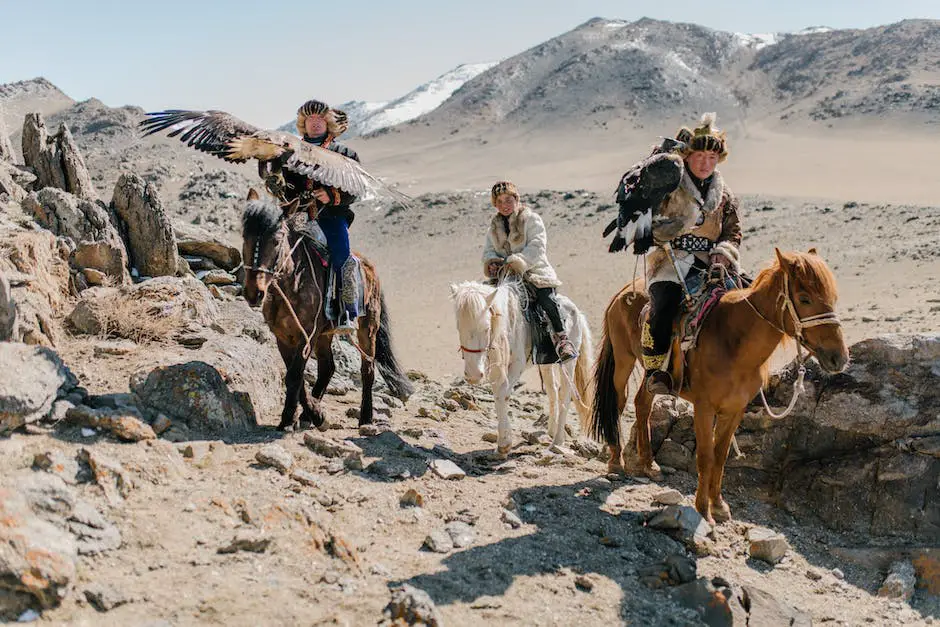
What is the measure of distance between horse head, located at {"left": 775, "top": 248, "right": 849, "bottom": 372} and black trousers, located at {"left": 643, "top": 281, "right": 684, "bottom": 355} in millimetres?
1013

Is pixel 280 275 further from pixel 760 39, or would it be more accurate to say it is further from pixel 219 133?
pixel 760 39

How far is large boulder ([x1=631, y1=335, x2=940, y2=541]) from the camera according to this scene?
18.1ft

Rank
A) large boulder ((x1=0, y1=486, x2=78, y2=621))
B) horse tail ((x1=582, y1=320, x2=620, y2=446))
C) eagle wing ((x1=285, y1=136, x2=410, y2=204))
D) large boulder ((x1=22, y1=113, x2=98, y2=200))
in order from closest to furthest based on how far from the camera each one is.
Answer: large boulder ((x1=0, y1=486, x2=78, y2=621))
eagle wing ((x1=285, y1=136, x2=410, y2=204))
horse tail ((x1=582, y1=320, x2=620, y2=446))
large boulder ((x1=22, y1=113, x2=98, y2=200))

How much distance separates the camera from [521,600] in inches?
158

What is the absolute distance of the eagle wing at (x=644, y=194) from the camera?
192 inches

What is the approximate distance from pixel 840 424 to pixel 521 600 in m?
3.45

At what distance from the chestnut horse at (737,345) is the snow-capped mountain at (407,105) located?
78592mm

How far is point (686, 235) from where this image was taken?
553cm

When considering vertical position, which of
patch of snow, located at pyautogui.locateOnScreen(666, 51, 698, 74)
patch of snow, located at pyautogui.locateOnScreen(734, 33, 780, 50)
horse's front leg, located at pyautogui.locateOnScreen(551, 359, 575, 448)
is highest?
patch of snow, located at pyautogui.locateOnScreen(734, 33, 780, 50)

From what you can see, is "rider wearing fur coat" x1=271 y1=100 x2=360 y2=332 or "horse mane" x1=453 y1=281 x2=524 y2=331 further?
"rider wearing fur coat" x1=271 y1=100 x2=360 y2=332

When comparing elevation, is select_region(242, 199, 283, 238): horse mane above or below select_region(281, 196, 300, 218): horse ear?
below

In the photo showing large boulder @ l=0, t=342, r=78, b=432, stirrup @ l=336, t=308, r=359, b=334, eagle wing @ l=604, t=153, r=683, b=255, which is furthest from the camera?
stirrup @ l=336, t=308, r=359, b=334

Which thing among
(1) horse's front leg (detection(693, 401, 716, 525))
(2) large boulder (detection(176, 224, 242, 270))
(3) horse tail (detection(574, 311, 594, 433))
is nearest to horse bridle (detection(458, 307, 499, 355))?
(3) horse tail (detection(574, 311, 594, 433))

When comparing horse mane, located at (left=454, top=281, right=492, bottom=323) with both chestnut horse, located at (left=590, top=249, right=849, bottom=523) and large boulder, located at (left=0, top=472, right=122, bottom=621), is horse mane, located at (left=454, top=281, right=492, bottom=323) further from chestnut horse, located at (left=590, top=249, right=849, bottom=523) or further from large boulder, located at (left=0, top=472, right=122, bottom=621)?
large boulder, located at (left=0, top=472, right=122, bottom=621)
